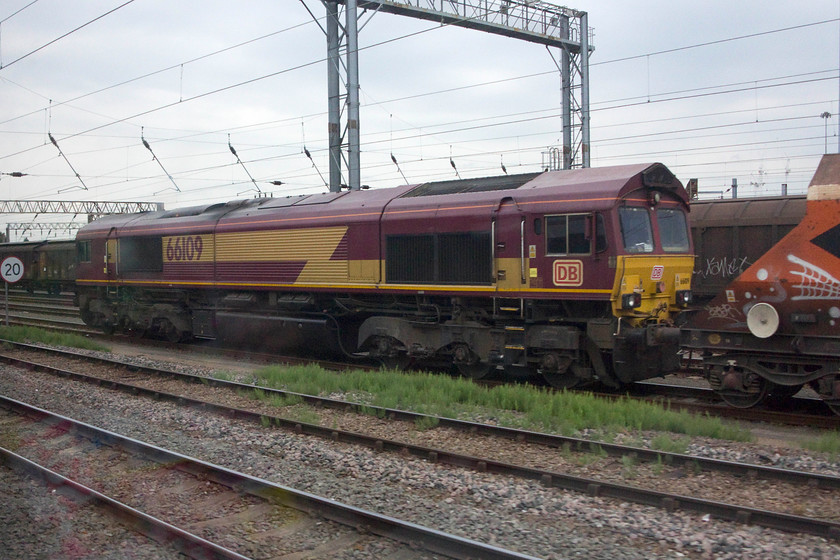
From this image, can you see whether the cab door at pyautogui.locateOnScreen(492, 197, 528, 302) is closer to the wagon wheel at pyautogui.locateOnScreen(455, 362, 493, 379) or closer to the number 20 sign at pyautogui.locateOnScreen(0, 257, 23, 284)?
the wagon wheel at pyautogui.locateOnScreen(455, 362, 493, 379)

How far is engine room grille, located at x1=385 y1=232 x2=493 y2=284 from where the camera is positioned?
471 inches

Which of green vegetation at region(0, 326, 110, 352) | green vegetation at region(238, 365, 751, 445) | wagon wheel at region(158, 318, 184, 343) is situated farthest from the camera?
wagon wheel at region(158, 318, 184, 343)

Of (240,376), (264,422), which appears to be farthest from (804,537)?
(240,376)

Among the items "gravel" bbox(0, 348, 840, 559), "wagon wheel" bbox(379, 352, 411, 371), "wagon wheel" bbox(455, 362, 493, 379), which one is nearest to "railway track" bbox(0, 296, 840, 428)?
"wagon wheel" bbox(379, 352, 411, 371)

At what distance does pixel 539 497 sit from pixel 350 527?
6.12ft

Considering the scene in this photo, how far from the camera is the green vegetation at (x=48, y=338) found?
18.4 meters

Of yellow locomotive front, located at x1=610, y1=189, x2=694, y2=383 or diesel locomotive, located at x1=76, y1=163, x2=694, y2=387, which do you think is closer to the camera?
yellow locomotive front, located at x1=610, y1=189, x2=694, y2=383

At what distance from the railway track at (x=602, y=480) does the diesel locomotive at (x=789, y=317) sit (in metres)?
2.94

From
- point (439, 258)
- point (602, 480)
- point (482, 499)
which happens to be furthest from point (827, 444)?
point (439, 258)

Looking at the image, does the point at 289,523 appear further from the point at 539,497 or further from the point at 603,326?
the point at 603,326

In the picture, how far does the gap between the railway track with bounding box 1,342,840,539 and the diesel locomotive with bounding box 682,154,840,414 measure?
2.94m

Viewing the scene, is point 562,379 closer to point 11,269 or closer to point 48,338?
point 48,338

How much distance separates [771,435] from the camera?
8.93m

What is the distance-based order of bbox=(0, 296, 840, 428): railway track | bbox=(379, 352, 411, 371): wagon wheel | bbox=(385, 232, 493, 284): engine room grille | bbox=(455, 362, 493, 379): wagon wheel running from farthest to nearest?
1. bbox=(379, 352, 411, 371): wagon wheel
2. bbox=(455, 362, 493, 379): wagon wheel
3. bbox=(385, 232, 493, 284): engine room grille
4. bbox=(0, 296, 840, 428): railway track
